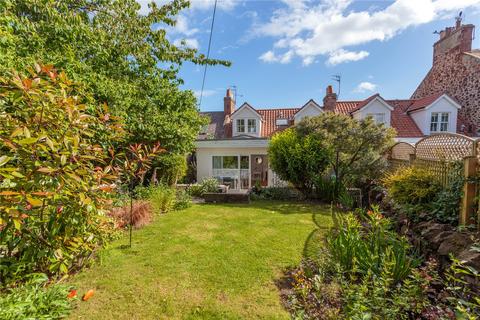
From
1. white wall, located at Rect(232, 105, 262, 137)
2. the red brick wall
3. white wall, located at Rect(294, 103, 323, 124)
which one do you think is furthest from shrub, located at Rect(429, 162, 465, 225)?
the red brick wall

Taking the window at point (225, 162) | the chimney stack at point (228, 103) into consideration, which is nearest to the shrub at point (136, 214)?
the window at point (225, 162)

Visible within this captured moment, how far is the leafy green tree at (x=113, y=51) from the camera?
186 inches

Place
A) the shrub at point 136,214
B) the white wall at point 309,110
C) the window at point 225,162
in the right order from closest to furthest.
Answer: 1. the shrub at point 136,214
2. the window at point 225,162
3. the white wall at point 309,110

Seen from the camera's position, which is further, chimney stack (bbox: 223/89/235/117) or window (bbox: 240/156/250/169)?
chimney stack (bbox: 223/89/235/117)

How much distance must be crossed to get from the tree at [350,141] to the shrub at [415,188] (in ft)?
9.85

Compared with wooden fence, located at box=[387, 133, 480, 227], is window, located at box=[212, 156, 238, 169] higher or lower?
lower

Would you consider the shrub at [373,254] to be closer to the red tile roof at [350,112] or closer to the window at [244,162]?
the window at [244,162]

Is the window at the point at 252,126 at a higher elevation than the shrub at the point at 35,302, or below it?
higher

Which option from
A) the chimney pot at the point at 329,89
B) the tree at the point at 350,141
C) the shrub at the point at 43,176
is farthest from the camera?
the chimney pot at the point at 329,89

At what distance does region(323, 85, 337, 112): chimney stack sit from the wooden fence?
10.4m

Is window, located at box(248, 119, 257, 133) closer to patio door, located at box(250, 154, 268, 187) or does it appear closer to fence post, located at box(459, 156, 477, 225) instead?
patio door, located at box(250, 154, 268, 187)

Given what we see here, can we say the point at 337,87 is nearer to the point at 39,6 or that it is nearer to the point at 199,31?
the point at 199,31

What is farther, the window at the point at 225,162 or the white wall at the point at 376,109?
the white wall at the point at 376,109

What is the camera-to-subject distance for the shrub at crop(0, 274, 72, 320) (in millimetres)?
2094
